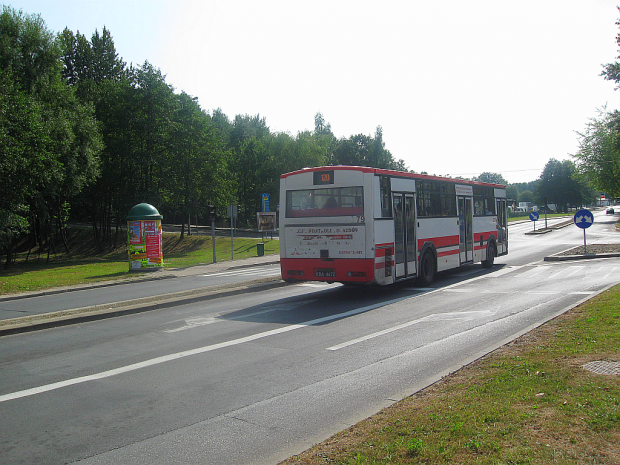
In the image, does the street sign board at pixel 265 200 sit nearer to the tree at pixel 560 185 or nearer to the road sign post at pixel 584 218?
the road sign post at pixel 584 218

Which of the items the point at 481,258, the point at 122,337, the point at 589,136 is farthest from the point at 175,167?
the point at 589,136

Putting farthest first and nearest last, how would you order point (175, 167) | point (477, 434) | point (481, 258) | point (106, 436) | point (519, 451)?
point (175, 167)
point (481, 258)
point (106, 436)
point (477, 434)
point (519, 451)

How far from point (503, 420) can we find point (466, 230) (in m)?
15.4

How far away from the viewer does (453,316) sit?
36.8ft

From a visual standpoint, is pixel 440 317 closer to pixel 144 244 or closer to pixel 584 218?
pixel 584 218

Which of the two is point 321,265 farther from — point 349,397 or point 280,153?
point 280,153

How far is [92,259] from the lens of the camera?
141ft

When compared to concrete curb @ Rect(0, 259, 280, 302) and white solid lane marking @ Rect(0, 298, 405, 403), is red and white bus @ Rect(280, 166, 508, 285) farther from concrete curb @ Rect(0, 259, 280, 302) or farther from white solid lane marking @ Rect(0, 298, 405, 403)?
concrete curb @ Rect(0, 259, 280, 302)

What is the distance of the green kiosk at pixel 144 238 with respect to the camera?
84.6ft

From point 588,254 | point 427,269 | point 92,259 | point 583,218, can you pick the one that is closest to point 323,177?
point 427,269

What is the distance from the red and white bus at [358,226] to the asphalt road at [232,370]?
0.93m

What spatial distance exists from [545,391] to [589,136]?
78.2 metres

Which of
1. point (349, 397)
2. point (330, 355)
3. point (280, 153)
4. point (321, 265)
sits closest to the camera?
point (349, 397)

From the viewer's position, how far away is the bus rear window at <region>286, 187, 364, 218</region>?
13734 millimetres
